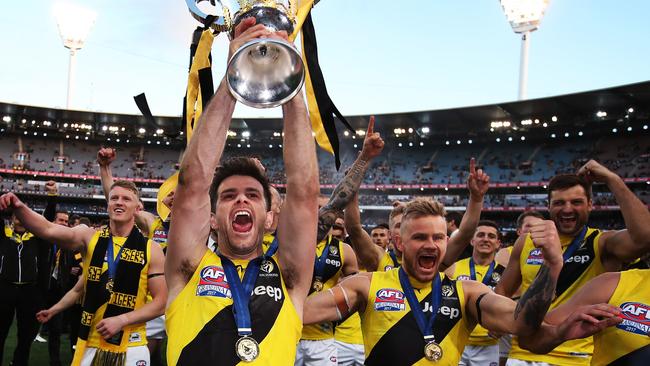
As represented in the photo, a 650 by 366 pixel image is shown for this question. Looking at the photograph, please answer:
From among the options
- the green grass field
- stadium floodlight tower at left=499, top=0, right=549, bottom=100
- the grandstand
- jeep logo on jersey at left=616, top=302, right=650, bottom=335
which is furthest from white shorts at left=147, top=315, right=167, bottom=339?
stadium floodlight tower at left=499, top=0, right=549, bottom=100

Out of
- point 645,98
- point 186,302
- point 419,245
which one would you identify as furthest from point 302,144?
point 645,98

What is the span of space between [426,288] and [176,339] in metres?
1.73

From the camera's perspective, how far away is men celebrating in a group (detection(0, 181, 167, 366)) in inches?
176

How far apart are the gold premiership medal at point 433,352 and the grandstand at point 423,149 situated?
108 feet

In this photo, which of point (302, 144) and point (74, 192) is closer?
point (302, 144)

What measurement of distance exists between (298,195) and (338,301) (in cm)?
115

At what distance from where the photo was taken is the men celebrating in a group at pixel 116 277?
4465mm

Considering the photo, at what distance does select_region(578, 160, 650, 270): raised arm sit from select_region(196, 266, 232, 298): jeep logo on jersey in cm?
276

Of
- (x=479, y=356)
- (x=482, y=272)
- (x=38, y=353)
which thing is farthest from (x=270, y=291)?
(x=38, y=353)

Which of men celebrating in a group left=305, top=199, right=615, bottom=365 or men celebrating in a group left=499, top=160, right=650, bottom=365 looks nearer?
men celebrating in a group left=305, top=199, right=615, bottom=365

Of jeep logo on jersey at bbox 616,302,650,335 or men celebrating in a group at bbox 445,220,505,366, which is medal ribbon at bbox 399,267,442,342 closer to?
jeep logo on jersey at bbox 616,302,650,335

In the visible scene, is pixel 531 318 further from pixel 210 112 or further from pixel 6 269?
pixel 6 269

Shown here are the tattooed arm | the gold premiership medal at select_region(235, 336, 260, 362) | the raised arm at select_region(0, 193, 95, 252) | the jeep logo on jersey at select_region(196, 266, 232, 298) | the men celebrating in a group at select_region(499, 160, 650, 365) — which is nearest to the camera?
the gold premiership medal at select_region(235, 336, 260, 362)

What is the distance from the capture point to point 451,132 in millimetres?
43344
